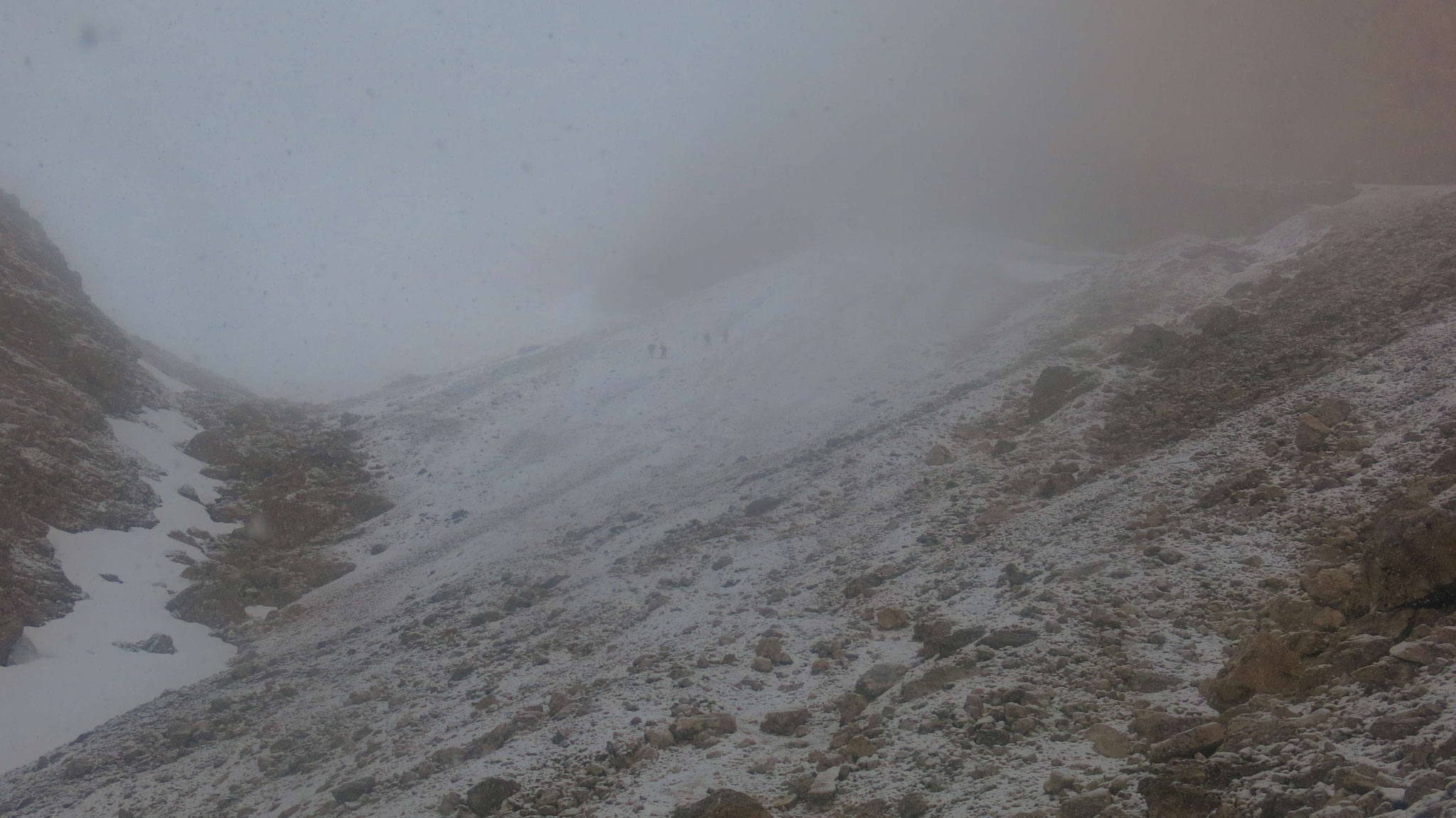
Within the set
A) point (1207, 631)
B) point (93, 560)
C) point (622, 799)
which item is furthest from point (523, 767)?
point (93, 560)

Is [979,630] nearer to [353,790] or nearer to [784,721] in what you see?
[784,721]

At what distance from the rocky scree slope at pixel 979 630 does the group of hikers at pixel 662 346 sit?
55.1ft

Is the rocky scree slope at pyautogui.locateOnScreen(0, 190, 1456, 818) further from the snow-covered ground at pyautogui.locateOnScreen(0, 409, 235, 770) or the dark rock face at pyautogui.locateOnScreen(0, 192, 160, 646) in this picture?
the dark rock face at pyautogui.locateOnScreen(0, 192, 160, 646)

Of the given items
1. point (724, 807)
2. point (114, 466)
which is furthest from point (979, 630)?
point (114, 466)

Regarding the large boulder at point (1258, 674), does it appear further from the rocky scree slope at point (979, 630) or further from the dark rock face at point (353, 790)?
the dark rock face at point (353, 790)

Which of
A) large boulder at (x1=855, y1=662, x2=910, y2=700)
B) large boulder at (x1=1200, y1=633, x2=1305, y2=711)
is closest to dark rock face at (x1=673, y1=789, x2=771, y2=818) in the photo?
large boulder at (x1=855, y1=662, x2=910, y2=700)

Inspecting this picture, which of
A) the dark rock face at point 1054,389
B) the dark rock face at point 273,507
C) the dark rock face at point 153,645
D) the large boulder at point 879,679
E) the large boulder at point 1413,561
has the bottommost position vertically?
the large boulder at point 879,679

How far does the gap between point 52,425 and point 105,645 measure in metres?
8.70

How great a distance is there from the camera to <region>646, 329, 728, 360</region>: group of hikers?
3594 centimetres

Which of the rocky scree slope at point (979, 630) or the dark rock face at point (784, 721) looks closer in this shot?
the rocky scree slope at point (979, 630)

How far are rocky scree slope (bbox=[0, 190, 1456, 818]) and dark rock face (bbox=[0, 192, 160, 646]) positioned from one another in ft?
16.1

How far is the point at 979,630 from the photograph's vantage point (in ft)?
31.0

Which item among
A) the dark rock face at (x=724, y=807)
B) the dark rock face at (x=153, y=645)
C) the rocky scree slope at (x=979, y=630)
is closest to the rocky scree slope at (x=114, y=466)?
the dark rock face at (x=153, y=645)

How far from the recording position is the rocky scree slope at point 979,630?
20.4ft
